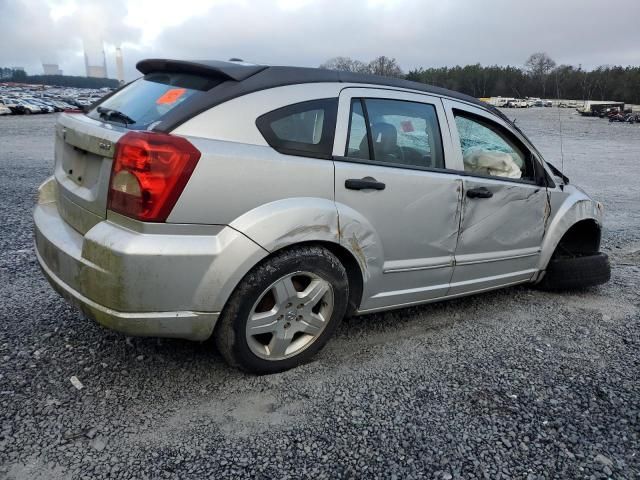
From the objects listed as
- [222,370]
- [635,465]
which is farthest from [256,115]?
[635,465]

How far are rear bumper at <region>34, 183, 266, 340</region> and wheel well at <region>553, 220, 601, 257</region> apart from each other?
10.8 ft

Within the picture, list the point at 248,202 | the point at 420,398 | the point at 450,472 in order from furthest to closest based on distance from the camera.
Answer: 1. the point at 420,398
2. the point at 248,202
3. the point at 450,472

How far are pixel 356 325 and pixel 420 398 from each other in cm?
98

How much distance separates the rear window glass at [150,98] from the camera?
8.63ft

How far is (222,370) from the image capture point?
9.67ft

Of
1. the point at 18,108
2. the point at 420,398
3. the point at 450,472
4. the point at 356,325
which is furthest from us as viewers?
the point at 18,108

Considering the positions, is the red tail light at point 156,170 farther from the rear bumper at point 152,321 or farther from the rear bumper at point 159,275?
the rear bumper at point 152,321

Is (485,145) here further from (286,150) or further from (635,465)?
(635,465)

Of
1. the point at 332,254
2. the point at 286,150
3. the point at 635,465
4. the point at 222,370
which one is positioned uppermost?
the point at 286,150

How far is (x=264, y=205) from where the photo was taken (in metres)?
2.55

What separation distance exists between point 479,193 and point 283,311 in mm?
1626

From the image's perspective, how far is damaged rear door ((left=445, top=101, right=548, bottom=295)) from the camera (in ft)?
11.5

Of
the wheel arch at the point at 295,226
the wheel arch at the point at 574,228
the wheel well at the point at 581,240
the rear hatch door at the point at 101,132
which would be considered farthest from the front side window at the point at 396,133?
the wheel well at the point at 581,240

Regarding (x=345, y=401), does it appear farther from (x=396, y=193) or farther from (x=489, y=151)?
(x=489, y=151)
